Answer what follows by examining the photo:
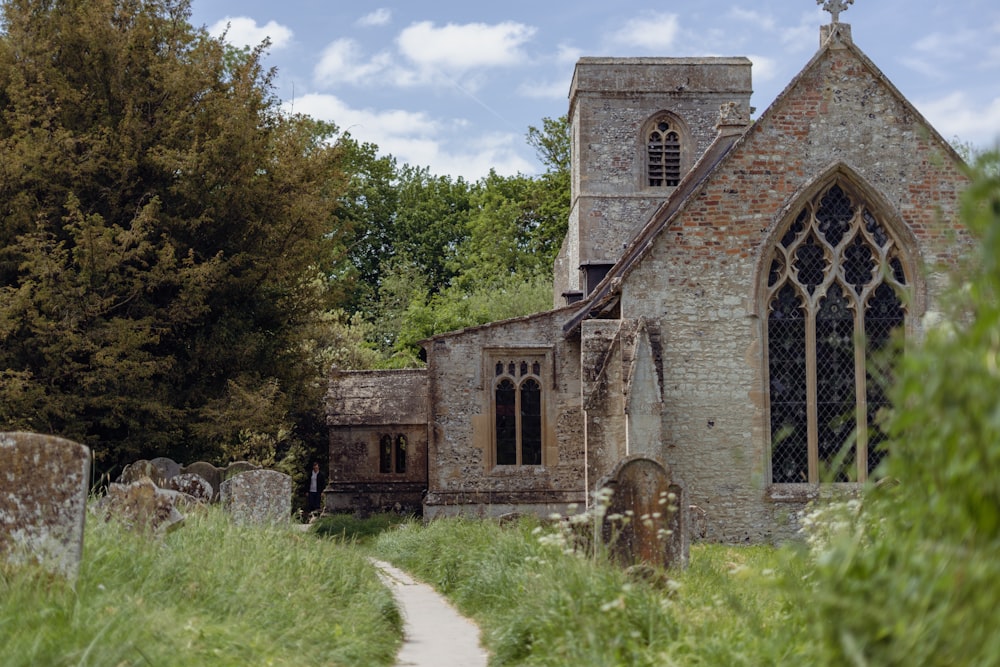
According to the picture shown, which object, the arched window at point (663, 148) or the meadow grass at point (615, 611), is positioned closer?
the meadow grass at point (615, 611)

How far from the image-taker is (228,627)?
23.2ft

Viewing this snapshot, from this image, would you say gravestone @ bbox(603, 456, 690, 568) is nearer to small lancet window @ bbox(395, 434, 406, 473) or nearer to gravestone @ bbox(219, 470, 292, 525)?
gravestone @ bbox(219, 470, 292, 525)

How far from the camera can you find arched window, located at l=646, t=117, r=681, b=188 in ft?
112

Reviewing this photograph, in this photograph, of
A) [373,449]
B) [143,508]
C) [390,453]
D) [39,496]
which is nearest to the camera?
[39,496]

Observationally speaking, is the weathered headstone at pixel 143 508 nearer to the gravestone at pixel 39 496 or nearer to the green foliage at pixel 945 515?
the gravestone at pixel 39 496

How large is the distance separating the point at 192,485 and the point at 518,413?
27.5 ft

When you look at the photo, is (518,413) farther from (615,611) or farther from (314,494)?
(615,611)

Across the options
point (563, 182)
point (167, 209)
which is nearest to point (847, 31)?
point (167, 209)

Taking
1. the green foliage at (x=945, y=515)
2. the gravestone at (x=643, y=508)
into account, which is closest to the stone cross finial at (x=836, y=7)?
the gravestone at (x=643, y=508)

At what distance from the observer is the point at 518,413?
934 inches

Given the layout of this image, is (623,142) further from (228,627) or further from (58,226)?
(228,627)

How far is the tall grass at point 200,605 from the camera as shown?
19.2 ft

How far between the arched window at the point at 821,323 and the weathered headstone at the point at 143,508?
10248mm

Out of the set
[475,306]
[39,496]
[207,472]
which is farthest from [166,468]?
[475,306]
